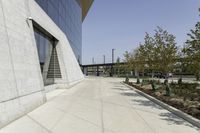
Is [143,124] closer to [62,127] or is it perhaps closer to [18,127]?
[62,127]

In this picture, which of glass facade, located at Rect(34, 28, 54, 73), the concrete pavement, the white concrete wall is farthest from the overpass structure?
the concrete pavement

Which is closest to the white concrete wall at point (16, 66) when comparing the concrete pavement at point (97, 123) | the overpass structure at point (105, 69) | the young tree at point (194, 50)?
the concrete pavement at point (97, 123)

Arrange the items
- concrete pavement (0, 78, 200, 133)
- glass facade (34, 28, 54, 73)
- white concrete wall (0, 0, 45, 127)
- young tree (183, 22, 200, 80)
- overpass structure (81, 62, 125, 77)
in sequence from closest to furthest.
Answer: concrete pavement (0, 78, 200, 133), white concrete wall (0, 0, 45, 127), young tree (183, 22, 200, 80), glass facade (34, 28, 54, 73), overpass structure (81, 62, 125, 77)

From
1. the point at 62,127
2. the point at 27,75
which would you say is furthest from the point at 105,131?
the point at 27,75

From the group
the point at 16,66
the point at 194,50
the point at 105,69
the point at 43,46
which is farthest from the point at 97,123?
the point at 105,69

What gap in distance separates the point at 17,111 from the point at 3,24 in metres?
3.31

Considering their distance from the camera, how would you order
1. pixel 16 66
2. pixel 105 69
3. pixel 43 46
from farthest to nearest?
pixel 105 69 < pixel 43 46 < pixel 16 66

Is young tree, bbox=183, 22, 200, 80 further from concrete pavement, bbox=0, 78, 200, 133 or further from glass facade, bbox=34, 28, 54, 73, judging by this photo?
glass facade, bbox=34, 28, 54, 73

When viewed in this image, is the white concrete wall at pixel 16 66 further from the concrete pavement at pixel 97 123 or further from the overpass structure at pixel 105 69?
the overpass structure at pixel 105 69

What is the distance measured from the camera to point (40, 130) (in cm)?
635

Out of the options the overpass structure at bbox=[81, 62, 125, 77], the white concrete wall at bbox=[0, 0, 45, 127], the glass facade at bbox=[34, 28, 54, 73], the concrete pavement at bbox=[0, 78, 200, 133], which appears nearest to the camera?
the concrete pavement at bbox=[0, 78, 200, 133]

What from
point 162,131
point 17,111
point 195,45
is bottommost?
point 162,131

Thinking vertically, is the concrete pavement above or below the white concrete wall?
below

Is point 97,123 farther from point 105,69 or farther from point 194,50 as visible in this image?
point 105,69
